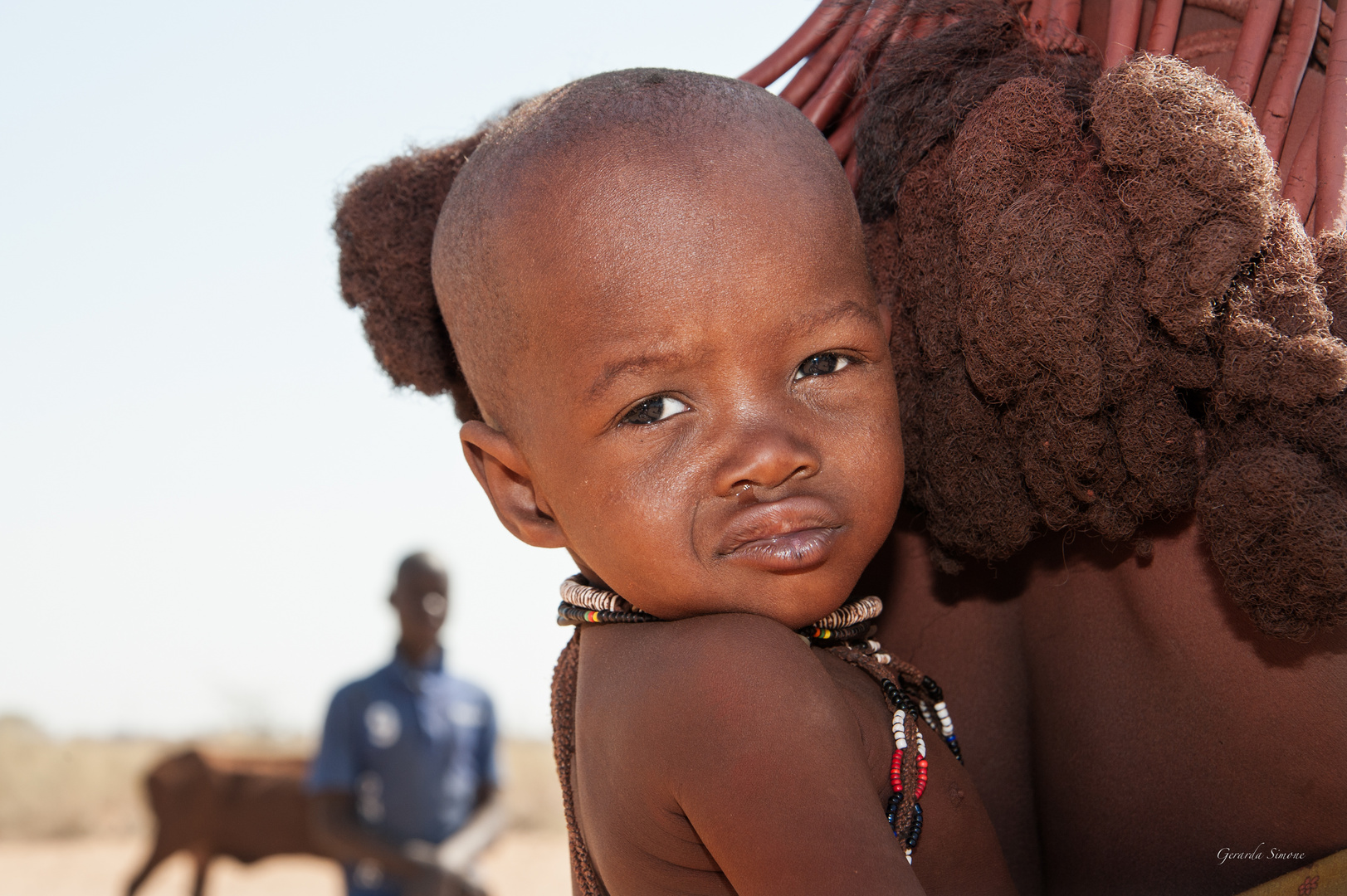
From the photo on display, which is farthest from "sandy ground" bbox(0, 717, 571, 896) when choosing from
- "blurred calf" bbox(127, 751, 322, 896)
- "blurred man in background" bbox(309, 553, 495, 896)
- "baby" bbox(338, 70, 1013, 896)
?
"baby" bbox(338, 70, 1013, 896)

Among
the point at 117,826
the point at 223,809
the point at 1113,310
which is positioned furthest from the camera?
the point at 117,826

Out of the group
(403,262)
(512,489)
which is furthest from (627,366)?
(403,262)

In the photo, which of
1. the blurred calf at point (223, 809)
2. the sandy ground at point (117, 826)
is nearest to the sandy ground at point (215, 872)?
the sandy ground at point (117, 826)

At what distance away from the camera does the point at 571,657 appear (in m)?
1.64

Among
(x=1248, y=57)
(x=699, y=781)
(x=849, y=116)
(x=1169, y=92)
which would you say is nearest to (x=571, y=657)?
(x=699, y=781)

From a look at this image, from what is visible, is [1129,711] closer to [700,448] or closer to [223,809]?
[700,448]

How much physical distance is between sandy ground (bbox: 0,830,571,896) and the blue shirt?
27.5 ft

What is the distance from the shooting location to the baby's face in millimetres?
1301

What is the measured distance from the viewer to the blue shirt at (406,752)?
484 cm

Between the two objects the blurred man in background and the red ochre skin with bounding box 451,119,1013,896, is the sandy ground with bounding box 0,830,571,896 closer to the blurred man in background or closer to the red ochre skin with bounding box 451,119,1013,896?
the blurred man in background

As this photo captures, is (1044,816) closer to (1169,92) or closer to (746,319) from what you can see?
(746,319)

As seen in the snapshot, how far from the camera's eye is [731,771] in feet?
3.53

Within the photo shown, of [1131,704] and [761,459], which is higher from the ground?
[761,459]

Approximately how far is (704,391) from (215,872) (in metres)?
13.4
